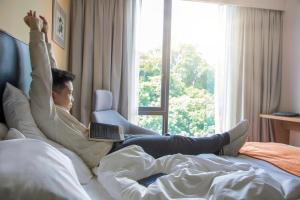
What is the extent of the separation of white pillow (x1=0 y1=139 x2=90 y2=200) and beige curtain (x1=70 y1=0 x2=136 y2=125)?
2.44 meters

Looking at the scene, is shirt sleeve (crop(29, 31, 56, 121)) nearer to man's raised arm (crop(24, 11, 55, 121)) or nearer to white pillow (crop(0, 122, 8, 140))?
man's raised arm (crop(24, 11, 55, 121))

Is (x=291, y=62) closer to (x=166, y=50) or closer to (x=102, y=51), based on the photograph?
(x=166, y=50)

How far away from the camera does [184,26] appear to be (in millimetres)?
3539

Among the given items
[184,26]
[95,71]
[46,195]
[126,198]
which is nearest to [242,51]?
[184,26]

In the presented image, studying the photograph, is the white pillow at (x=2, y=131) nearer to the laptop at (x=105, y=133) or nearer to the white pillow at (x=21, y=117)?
the white pillow at (x=21, y=117)

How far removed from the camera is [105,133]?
5.31ft

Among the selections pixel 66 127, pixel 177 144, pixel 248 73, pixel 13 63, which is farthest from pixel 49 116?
pixel 248 73

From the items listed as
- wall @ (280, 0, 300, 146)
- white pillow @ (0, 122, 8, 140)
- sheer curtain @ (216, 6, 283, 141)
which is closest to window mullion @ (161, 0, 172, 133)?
sheer curtain @ (216, 6, 283, 141)

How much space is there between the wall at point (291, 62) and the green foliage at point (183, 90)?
93 cm

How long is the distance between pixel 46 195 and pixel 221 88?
3217mm

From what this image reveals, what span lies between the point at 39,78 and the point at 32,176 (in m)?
0.85

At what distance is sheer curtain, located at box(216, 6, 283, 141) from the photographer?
352 centimetres

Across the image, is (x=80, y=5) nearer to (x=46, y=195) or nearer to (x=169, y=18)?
(x=169, y=18)

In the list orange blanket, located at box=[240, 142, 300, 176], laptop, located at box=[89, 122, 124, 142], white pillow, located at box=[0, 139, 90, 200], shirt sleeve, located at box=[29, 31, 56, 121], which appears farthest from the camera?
laptop, located at box=[89, 122, 124, 142]
